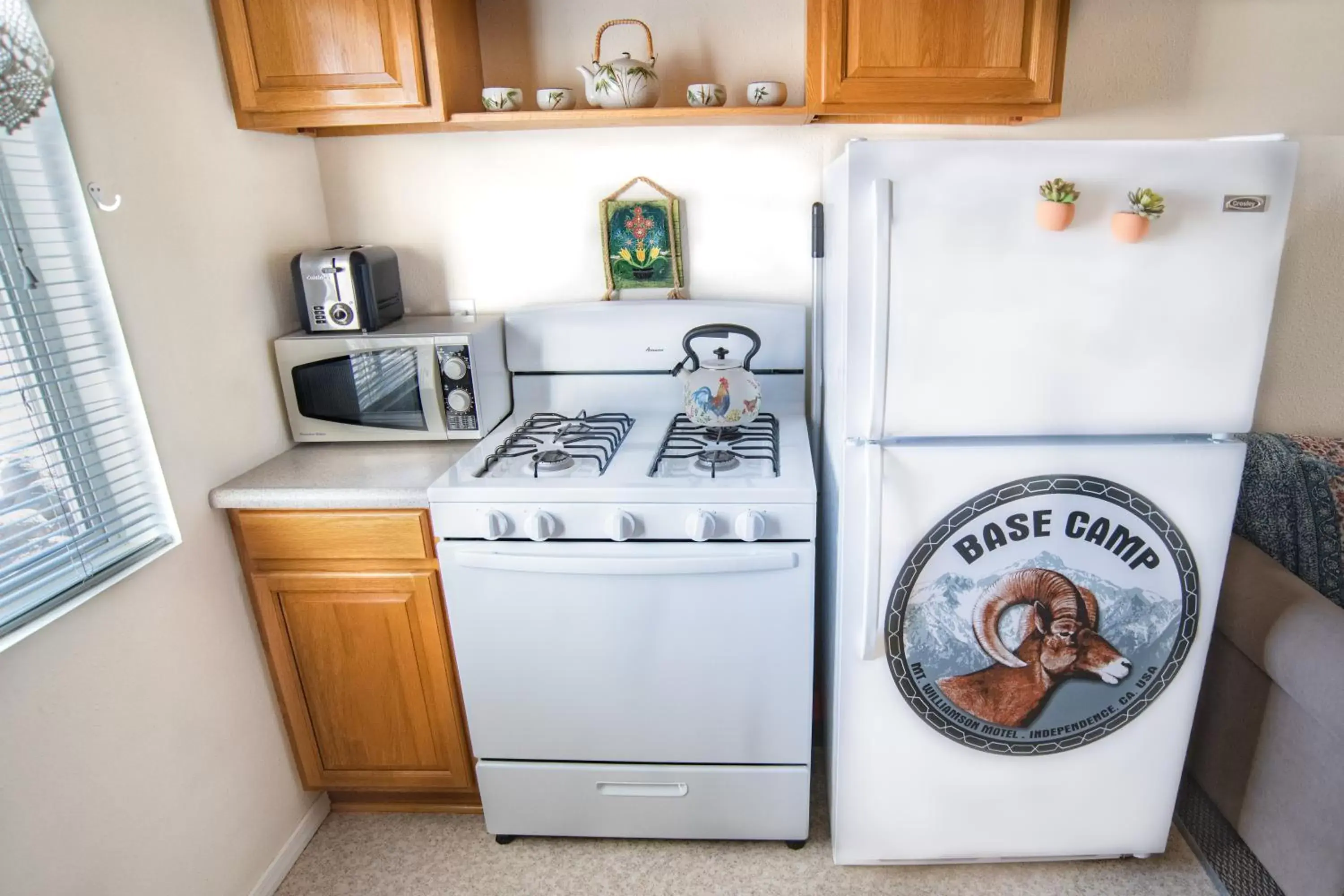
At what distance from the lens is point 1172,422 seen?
1358mm

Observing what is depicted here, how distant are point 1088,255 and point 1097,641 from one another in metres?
0.74

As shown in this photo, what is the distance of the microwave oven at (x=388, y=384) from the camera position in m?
1.81

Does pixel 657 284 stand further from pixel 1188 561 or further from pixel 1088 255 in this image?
pixel 1188 561

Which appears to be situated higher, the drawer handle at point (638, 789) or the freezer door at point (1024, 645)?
the freezer door at point (1024, 645)

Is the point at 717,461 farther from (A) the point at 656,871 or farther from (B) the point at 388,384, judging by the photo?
(A) the point at 656,871

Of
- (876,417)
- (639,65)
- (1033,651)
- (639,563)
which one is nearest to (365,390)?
(639,563)

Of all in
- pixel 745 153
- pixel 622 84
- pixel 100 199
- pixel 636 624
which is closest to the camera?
pixel 100 199

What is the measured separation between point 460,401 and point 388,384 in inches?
6.9

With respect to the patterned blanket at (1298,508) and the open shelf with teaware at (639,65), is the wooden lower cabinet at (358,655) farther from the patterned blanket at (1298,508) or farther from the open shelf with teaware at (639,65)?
the patterned blanket at (1298,508)

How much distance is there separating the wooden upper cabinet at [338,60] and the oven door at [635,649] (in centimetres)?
100

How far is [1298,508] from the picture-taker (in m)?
1.67

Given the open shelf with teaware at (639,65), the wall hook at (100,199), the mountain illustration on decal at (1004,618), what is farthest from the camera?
the open shelf with teaware at (639,65)

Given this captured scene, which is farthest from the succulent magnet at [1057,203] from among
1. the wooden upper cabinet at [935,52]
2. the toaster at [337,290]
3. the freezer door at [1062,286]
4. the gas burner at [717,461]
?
the toaster at [337,290]

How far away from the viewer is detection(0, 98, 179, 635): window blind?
1.22 m
